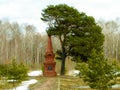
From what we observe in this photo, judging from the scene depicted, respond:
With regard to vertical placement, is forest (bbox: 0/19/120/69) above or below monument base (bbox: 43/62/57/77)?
above

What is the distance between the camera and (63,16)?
58.1m

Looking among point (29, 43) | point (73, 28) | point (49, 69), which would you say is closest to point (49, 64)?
point (49, 69)

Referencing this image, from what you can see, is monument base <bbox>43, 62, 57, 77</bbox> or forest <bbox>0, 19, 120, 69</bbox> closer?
monument base <bbox>43, 62, 57, 77</bbox>

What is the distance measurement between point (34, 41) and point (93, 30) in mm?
49105

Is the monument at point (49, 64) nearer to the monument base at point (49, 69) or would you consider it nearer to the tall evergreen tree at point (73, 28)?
the monument base at point (49, 69)

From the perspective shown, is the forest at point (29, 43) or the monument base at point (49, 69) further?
the forest at point (29, 43)

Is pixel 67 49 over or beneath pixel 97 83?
over

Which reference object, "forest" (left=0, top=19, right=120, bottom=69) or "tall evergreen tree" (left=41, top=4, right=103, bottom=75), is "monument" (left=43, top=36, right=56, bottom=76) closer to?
"tall evergreen tree" (left=41, top=4, right=103, bottom=75)

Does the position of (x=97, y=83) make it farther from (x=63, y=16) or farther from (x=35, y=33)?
(x=35, y=33)

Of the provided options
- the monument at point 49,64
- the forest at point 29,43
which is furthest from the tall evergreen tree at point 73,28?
the forest at point 29,43

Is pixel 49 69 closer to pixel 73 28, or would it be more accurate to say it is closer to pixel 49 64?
pixel 49 64

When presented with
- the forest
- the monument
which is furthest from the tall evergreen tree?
the forest

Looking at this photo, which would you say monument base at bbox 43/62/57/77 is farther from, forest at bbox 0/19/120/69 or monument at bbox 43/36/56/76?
forest at bbox 0/19/120/69

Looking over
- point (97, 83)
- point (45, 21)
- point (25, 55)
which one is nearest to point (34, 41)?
point (25, 55)
